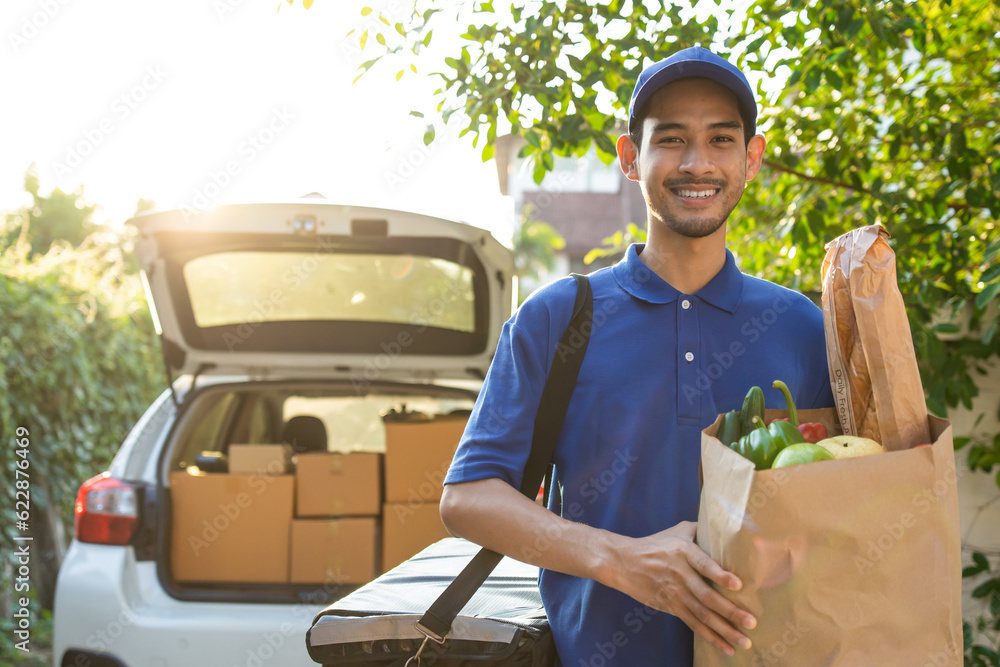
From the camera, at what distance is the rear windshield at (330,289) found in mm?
2959

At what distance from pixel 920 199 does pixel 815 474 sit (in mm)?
2198

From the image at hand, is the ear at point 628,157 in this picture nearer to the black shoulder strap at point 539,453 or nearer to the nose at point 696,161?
the nose at point 696,161

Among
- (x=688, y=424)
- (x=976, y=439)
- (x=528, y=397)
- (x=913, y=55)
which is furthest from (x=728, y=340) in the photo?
(x=913, y=55)

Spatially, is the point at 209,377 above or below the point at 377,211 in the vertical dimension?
below

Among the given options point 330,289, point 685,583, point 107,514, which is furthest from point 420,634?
point 330,289

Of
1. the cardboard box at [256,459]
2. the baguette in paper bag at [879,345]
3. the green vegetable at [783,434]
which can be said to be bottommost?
the cardboard box at [256,459]

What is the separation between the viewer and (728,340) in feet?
4.49

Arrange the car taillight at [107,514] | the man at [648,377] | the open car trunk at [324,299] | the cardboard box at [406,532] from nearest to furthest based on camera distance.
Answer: the man at [648,377], the car taillight at [107,514], the open car trunk at [324,299], the cardboard box at [406,532]

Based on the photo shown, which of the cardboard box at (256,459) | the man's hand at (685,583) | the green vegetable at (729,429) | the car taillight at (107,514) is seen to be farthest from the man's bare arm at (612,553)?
the cardboard box at (256,459)

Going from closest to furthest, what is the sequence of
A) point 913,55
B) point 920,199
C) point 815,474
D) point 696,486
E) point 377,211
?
point 815,474 < point 696,486 < point 377,211 < point 920,199 < point 913,55

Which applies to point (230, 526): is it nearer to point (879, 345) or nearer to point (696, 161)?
point (696, 161)

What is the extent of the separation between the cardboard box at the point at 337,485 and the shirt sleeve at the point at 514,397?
195cm

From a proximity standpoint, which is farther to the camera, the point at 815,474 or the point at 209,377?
the point at 209,377

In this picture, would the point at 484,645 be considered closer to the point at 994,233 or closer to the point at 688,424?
the point at 688,424
